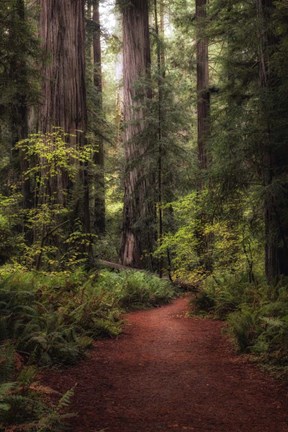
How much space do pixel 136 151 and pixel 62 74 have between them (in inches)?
197

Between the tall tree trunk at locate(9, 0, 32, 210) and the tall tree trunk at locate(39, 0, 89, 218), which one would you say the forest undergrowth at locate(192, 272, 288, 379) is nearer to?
the tall tree trunk at locate(39, 0, 89, 218)

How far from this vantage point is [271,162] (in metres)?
7.36

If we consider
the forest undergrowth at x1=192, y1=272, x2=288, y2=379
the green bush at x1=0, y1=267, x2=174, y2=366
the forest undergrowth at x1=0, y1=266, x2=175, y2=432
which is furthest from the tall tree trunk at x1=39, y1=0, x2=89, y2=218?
the forest undergrowth at x1=192, y1=272, x2=288, y2=379

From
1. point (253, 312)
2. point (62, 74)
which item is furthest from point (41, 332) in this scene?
point (62, 74)

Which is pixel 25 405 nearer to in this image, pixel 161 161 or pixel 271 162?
pixel 271 162

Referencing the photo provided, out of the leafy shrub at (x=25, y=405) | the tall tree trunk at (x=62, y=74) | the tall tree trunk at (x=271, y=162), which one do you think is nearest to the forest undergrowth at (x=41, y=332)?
the leafy shrub at (x=25, y=405)

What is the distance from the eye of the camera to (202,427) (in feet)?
12.1

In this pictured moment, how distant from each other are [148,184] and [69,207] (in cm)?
566

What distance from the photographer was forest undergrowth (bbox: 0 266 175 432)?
10.7 ft

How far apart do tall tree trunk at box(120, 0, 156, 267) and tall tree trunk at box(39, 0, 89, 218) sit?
3848mm

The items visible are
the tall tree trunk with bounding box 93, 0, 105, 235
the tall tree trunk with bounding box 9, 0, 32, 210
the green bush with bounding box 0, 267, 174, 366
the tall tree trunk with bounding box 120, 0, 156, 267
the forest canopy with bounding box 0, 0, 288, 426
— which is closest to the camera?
the green bush with bounding box 0, 267, 174, 366

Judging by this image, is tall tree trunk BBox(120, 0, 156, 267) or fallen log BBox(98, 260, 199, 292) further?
tall tree trunk BBox(120, 0, 156, 267)

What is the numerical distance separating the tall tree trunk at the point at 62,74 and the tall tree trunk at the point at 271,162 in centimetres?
438

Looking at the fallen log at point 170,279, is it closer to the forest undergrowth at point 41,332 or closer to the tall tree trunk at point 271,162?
the forest undergrowth at point 41,332
